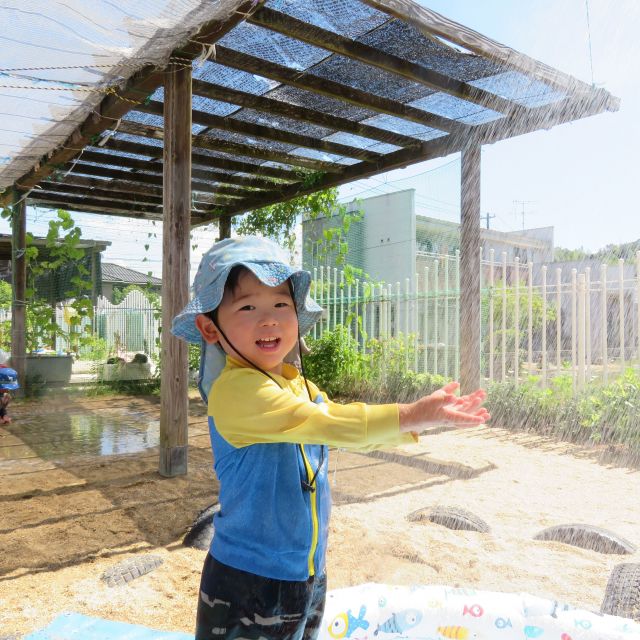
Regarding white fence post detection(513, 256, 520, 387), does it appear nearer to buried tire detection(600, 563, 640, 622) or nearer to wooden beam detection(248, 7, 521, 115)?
wooden beam detection(248, 7, 521, 115)

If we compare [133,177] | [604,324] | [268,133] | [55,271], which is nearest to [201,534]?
[268,133]

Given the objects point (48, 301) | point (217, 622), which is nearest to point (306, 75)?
point (217, 622)

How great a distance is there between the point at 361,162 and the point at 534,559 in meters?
5.48

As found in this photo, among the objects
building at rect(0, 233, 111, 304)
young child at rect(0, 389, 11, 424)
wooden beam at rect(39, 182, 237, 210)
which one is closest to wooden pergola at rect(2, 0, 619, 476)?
wooden beam at rect(39, 182, 237, 210)

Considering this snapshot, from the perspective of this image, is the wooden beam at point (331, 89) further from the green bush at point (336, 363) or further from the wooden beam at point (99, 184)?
the wooden beam at point (99, 184)

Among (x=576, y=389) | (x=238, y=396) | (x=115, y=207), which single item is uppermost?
(x=115, y=207)

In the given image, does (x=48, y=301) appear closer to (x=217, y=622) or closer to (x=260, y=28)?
(x=260, y=28)

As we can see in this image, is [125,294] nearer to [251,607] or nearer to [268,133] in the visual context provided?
[268,133]

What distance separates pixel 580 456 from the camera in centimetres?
570

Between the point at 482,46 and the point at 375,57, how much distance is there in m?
0.80

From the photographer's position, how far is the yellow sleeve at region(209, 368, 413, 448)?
3.92 feet

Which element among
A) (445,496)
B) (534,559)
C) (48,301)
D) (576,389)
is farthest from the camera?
(48,301)

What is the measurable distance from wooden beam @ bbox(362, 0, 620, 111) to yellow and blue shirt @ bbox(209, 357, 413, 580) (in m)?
3.07

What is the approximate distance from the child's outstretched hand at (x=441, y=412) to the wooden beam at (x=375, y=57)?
3.57 m
